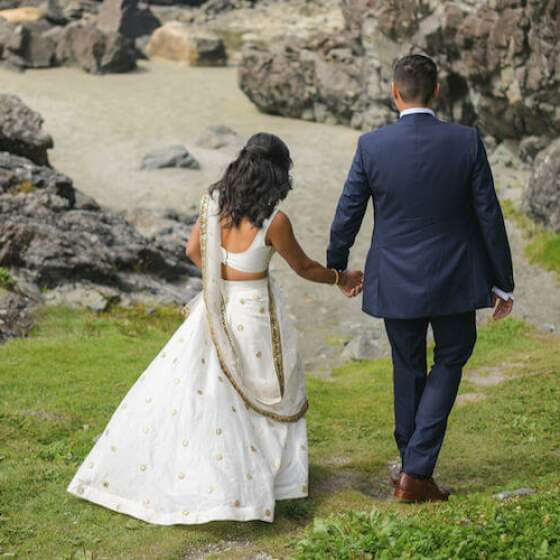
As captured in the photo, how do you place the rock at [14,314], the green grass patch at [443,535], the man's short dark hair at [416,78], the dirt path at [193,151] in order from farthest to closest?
the dirt path at [193,151]
the rock at [14,314]
the man's short dark hair at [416,78]
the green grass patch at [443,535]

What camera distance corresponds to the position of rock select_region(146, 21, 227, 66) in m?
43.4

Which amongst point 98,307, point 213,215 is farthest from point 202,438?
A: point 98,307

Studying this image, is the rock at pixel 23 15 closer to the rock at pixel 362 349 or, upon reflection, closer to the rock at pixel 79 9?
the rock at pixel 79 9

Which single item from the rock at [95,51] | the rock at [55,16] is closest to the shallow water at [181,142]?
the rock at [95,51]

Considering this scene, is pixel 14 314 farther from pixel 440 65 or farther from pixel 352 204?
pixel 440 65

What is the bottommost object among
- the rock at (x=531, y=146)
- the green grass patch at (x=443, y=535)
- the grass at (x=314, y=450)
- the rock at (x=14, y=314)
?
the rock at (x=531, y=146)

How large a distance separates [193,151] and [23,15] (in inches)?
671

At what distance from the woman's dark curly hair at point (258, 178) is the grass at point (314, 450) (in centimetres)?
214

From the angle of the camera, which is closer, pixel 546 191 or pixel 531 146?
pixel 546 191

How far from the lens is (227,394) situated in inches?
308

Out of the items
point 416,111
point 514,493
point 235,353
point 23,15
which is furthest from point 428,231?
point 23,15

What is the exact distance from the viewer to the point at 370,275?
25.8 feet

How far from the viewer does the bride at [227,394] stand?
757cm

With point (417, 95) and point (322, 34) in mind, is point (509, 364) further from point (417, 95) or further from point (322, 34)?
point (322, 34)
